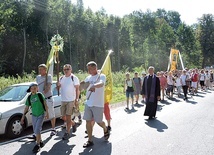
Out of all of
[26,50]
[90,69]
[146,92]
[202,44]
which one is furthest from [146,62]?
[90,69]

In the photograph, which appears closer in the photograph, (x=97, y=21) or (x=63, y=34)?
(x=63, y=34)

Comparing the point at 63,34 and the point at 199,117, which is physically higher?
the point at 63,34

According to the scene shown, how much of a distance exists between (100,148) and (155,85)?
15.0 ft

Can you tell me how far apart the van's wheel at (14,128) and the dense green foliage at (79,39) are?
3130 centimetres

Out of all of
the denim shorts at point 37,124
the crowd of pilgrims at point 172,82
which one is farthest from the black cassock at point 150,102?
the denim shorts at point 37,124

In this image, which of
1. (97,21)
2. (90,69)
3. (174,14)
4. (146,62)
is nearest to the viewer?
(90,69)

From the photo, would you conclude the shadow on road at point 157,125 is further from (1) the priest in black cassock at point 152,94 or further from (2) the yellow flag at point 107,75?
(2) the yellow flag at point 107,75

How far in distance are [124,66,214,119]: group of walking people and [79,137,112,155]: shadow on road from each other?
11.9 ft

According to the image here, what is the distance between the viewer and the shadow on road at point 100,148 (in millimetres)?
6242

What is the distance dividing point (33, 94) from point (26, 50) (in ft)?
132

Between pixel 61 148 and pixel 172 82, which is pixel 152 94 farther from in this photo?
pixel 172 82

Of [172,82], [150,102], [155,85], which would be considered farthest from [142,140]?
[172,82]

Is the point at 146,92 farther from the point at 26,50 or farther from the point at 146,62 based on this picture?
the point at 146,62

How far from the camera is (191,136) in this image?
296 inches
